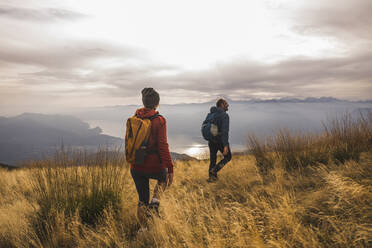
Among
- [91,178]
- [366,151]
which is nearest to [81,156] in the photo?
[91,178]

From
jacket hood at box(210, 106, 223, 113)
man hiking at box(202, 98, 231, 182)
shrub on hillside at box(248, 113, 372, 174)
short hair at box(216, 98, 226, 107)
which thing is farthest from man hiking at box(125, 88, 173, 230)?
shrub on hillside at box(248, 113, 372, 174)

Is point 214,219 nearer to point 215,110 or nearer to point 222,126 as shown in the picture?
point 222,126

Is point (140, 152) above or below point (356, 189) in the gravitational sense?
Result: above

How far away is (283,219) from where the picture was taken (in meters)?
2.38

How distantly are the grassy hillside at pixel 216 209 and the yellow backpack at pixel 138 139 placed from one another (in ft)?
2.78

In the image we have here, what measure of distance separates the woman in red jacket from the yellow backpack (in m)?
0.08

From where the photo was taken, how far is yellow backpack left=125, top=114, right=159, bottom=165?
8.30ft

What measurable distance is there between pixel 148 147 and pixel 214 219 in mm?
1366

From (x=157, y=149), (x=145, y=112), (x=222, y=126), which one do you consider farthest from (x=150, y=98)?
(x=222, y=126)

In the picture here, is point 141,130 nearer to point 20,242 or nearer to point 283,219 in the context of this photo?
point 283,219

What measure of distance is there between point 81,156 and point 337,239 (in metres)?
3.87

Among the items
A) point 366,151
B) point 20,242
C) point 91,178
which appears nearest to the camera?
point 20,242

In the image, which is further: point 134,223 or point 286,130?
point 286,130

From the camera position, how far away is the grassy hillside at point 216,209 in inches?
86.4
